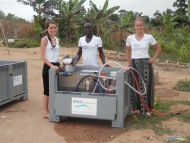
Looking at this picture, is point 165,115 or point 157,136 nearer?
point 157,136

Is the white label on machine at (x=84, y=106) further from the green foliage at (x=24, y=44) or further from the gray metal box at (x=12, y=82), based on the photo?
the green foliage at (x=24, y=44)

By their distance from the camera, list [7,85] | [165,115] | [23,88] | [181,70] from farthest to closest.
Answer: [181,70], [23,88], [7,85], [165,115]

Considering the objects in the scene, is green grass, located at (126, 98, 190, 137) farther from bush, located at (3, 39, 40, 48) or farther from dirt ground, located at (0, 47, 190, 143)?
bush, located at (3, 39, 40, 48)

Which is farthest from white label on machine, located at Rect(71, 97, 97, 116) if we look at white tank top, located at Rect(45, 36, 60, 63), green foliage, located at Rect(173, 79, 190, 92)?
green foliage, located at Rect(173, 79, 190, 92)

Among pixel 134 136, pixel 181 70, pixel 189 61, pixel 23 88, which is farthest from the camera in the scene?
pixel 189 61

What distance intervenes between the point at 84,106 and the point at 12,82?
2344mm

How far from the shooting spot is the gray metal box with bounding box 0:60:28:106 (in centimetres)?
680

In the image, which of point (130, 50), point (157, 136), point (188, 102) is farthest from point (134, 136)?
point (188, 102)

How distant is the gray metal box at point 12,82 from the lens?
22.3ft

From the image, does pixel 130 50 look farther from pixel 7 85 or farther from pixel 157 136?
pixel 7 85

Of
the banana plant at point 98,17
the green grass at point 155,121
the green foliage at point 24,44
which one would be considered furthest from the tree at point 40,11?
the green grass at point 155,121

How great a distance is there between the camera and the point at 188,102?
7.33 m

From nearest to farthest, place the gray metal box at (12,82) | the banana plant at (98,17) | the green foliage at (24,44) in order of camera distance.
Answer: the gray metal box at (12,82), the banana plant at (98,17), the green foliage at (24,44)

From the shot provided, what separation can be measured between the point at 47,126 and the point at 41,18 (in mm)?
19129
